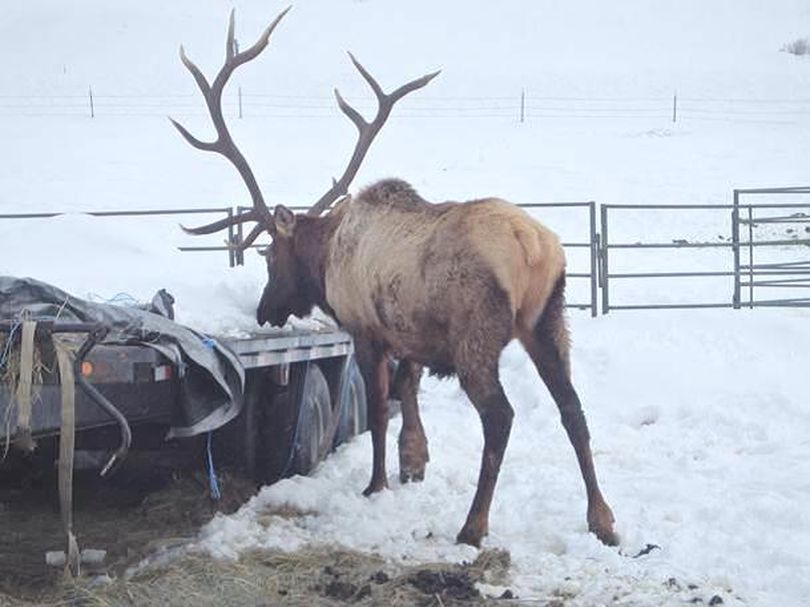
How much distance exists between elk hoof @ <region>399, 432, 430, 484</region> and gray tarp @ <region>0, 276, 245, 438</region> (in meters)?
1.96

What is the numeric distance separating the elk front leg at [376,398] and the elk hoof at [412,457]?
223 mm

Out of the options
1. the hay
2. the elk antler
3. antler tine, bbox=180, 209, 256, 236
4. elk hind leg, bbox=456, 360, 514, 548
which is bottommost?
elk hind leg, bbox=456, 360, 514, 548

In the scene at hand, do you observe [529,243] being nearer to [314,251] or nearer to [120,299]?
[314,251]

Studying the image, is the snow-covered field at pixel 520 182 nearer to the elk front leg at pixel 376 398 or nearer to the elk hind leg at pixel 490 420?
the elk front leg at pixel 376 398

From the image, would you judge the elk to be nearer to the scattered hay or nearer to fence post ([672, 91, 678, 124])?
the scattered hay

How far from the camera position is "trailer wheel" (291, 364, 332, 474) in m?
7.41

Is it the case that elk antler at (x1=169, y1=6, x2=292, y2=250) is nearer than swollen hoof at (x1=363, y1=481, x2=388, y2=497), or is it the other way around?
swollen hoof at (x1=363, y1=481, x2=388, y2=497)

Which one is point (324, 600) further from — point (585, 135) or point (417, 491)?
point (585, 135)

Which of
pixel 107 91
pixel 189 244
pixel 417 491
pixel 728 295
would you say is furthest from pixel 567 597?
pixel 107 91

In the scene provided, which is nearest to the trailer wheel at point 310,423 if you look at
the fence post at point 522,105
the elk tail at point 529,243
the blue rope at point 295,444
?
the blue rope at point 295,444

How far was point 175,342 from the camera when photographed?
18.0 feet

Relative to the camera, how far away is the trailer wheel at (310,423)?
7410 millimetres

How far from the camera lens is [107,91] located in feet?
133

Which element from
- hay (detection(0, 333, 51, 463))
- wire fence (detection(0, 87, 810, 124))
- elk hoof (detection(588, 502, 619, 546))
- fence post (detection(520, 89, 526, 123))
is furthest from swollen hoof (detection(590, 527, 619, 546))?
fence post (detection(520, 89, 526, 123))
